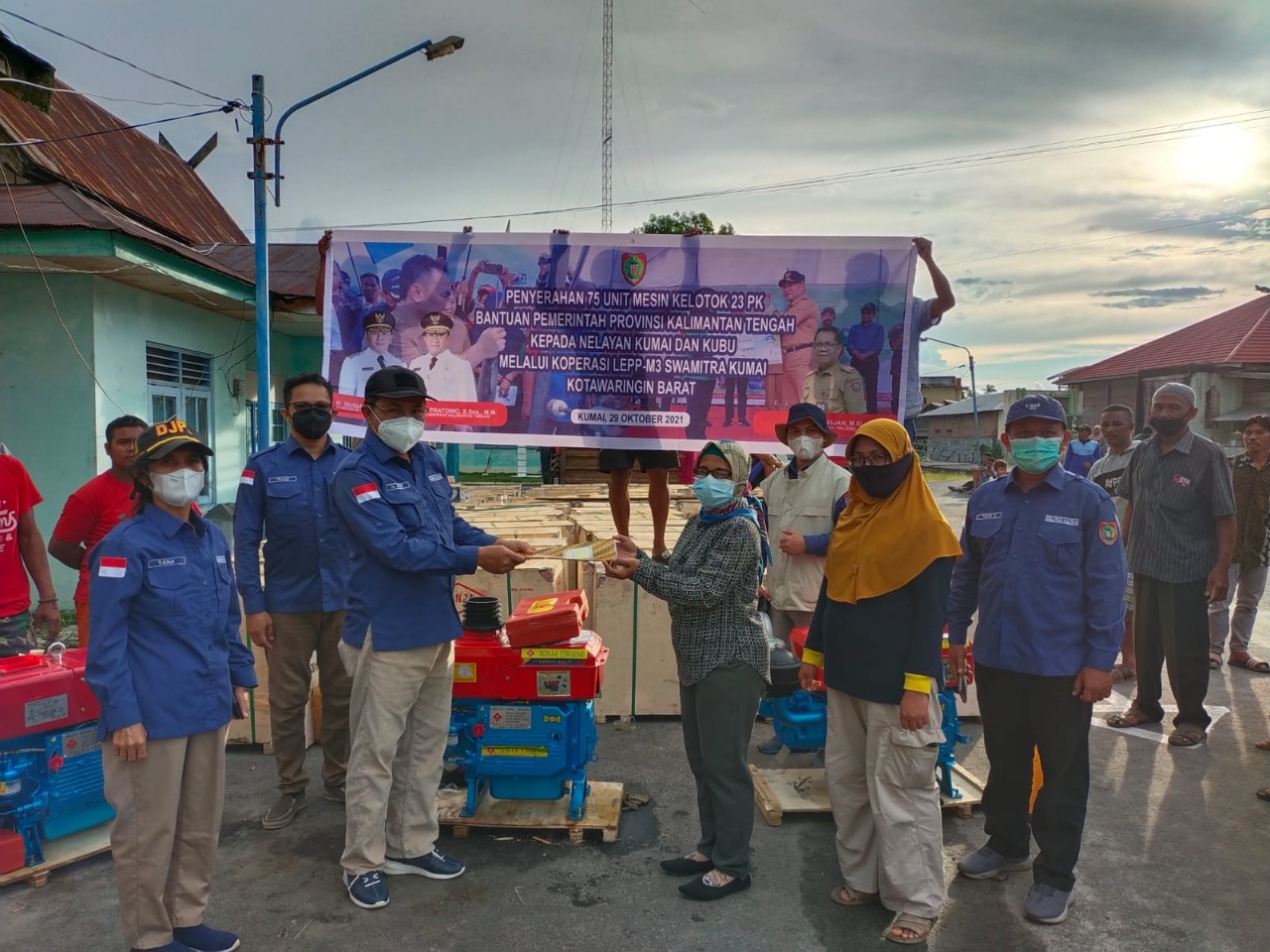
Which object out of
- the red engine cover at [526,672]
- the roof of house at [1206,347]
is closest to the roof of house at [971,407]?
the roof of house at [1206,347]

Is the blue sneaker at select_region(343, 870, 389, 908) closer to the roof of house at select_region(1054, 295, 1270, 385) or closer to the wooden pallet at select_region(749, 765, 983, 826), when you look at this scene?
the wooden pallet at select_region(749, 765, 983, 826)

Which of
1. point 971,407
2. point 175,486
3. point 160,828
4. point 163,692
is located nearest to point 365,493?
point 175,486

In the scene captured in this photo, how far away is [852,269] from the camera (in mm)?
5527

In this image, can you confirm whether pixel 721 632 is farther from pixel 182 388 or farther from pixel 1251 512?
pixel 182 388

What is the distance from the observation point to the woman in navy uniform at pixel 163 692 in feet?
8.74

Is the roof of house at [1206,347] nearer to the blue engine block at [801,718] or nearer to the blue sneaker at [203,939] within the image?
the blue engine block at [801,718]

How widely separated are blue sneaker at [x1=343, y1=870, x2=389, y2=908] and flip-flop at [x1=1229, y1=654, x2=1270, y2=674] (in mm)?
6928

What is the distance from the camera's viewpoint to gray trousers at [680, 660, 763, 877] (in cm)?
333

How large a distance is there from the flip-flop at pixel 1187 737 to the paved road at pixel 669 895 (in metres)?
0.62

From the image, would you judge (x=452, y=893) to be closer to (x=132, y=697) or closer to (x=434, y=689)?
(x=434, y=689)

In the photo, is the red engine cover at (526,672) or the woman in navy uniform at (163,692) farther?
the red engine cover at (526,672)

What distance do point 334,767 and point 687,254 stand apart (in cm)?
378

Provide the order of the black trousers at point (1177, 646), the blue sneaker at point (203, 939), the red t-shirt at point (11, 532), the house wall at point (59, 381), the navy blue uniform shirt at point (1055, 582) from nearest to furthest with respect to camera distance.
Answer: the blue sneaker at point (203, 939), the navy blue uniform shirt at point (1055, 582), the red t-shirt at point (11, 532), the black trousers at point (1177, 646), the house wall at point (59, 381)

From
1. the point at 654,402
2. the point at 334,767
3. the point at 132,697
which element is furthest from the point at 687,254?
the point at 132,697
